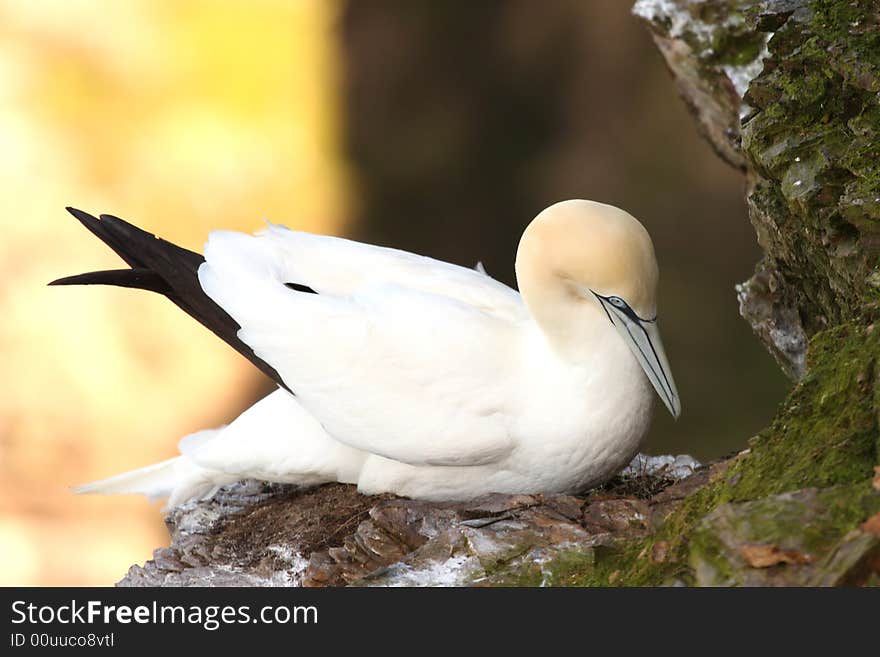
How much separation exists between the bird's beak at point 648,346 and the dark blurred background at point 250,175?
5.32 meters

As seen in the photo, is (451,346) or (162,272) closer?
→ (451,346)

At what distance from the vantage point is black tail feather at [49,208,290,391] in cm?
368

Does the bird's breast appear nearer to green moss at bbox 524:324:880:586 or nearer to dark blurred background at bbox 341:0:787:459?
green moss at bbox 524:324:880:586

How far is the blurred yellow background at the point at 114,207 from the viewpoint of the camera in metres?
8.82

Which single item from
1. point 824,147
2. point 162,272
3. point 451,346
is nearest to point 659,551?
point 451,346

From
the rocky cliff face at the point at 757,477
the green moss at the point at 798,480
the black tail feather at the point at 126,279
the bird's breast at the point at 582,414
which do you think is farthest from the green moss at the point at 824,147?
the black tail feather at the point at 126,279

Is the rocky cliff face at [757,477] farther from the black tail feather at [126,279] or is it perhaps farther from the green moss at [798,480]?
the black tail feather at [126,279]

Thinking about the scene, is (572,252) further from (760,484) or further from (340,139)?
(340,139)

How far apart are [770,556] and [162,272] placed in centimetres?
223

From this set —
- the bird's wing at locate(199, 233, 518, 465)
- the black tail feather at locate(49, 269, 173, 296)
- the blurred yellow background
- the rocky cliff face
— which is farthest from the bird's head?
the blurred yellow background

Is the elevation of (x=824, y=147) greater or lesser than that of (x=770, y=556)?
greater

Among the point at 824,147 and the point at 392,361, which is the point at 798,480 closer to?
the point at 824,147

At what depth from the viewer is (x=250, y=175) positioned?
31.7ft

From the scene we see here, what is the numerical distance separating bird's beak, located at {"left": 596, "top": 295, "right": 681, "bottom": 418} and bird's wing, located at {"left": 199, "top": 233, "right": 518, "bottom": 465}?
0.35 m
